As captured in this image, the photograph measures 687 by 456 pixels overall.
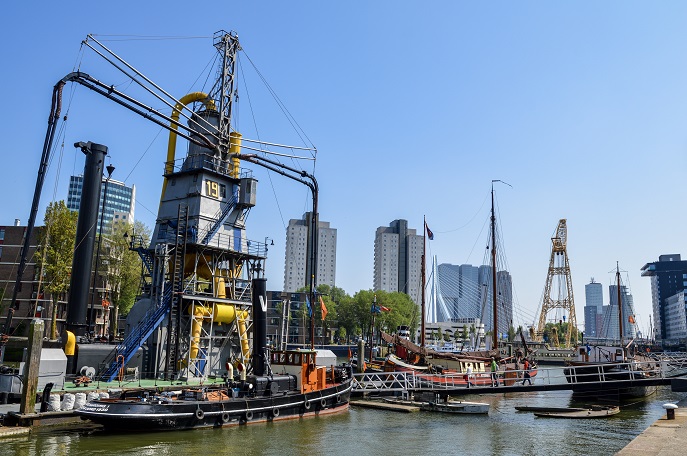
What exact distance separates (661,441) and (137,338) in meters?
28.2

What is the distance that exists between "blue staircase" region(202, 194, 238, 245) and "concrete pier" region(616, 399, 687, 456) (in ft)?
96.5

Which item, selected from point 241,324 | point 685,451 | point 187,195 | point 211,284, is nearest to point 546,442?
point 685,451

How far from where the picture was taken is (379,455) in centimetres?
2253

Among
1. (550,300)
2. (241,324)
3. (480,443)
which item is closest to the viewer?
(480,443)

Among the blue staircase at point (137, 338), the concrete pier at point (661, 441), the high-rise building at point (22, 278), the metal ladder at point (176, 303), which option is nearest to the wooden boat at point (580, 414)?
the concrete pier at point (661, 441)

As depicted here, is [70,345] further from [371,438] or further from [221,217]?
[371,438]

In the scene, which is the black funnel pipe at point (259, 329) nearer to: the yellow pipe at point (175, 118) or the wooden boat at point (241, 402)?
the wooden boat at point (241, 402)

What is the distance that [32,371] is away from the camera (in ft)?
78.0

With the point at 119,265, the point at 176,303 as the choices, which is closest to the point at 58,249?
the point at 119,265

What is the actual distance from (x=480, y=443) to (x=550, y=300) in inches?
4267

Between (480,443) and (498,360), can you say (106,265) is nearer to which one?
(498,360)

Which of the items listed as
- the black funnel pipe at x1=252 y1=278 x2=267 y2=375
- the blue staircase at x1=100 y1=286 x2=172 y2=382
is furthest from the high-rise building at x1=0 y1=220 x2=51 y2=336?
the black funnel pipe at x1=252 y1=278 x2=267 y2=375

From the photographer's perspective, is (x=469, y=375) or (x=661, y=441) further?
(x=469, y=375)

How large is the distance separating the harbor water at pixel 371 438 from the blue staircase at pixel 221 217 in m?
15.6
